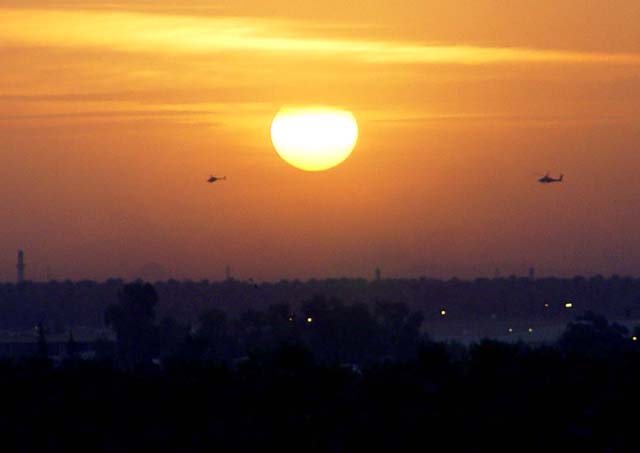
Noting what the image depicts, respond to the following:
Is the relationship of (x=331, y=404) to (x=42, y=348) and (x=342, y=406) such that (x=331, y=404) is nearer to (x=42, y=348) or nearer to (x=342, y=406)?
(x=342, y=406)

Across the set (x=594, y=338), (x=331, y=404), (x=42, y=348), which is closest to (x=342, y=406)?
(x=331, y=404)

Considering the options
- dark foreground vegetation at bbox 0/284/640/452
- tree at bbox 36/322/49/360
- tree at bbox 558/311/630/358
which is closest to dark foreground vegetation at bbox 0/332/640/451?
dark foreground vegetation at bbox 0/284/640/452

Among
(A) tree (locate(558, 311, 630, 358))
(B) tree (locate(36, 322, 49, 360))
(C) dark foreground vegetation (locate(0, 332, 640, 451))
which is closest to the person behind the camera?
(C) dark foreground vegetation (locate(0, 332, 640, 451))

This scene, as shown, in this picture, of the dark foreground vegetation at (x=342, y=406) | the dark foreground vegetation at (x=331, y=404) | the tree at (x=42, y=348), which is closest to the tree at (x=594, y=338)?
the tree at (x=42, y=348)

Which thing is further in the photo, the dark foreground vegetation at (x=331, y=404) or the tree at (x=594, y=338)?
the tree at (x=594, y=338)

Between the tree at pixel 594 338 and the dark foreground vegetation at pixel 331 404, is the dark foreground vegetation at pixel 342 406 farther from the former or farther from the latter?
the tree at pixel 594 338

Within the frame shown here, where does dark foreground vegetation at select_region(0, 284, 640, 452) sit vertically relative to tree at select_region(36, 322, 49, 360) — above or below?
below

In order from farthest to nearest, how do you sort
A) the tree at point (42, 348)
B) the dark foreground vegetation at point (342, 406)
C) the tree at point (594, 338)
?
the tree at point (594, 338) → the tree at point (42, 348) → the dark foreground vegetation at point (342, 406)

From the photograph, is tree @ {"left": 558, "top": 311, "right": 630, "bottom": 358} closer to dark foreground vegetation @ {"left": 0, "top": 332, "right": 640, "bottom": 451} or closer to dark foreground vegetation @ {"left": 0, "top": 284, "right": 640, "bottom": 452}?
dark foreground vegetation @ {"left": 0, "top": 284, "right": 640, "bottom": 452}

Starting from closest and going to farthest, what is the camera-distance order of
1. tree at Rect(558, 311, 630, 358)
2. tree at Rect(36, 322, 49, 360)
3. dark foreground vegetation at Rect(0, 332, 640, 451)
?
dark foreground vegetation at Rect(0, 332, 640, 451) < tree at Rect(36, 322, 49, 360) < tree at Rect(558, 311, 630, 358)
